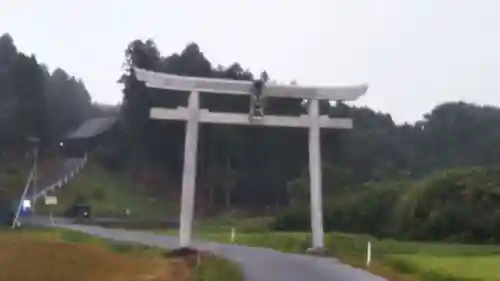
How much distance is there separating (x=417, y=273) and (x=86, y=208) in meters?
34.6

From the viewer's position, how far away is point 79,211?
176 feet

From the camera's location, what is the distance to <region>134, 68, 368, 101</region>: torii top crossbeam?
89.1 ft

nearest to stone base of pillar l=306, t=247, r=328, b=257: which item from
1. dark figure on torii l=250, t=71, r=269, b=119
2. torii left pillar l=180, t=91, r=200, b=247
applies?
torii left pillar l=180, t=91, r=200, b=247

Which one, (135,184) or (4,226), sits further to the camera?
(135,184)

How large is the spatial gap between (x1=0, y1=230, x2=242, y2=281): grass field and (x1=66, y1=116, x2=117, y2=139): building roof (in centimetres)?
3845

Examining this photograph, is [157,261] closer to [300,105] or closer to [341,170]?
[341,170]

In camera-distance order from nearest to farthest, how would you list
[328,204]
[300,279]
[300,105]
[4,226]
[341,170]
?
[300,279]
[4,226]
[328,204]
[341,170]
[300,105]

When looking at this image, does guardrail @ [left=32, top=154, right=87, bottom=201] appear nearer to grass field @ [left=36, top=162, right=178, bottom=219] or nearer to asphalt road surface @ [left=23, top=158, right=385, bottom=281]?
grass field @ [left=36, top=162, right=178, bottom=219]

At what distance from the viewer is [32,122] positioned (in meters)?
63.2

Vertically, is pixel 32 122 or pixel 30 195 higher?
pixel 32 122

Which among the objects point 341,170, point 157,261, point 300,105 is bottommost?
point 157,261

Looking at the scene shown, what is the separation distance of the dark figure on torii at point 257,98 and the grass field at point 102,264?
4970 millimetres

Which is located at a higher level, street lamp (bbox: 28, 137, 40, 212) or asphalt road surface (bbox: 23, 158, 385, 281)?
street lamp (bbox: 28, 137, 40, 212)

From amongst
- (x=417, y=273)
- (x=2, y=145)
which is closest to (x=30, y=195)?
(x=2, y=145)
